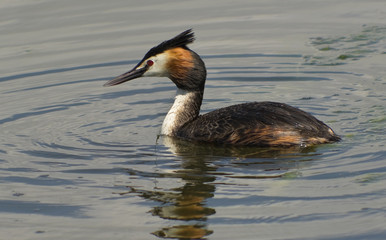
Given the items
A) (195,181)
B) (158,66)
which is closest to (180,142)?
(158,66)

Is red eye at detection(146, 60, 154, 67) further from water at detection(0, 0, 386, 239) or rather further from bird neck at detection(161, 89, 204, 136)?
water at detection(0, 0, 386, 239)

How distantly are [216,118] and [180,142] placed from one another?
1.52 ft

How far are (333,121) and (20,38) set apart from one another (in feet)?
18.4

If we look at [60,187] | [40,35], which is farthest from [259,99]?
[40,35]

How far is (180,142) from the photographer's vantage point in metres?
8.14

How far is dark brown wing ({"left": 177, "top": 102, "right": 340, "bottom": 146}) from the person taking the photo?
759cm

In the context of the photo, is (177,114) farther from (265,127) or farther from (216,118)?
(265,127)

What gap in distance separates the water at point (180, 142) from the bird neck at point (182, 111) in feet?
0.67

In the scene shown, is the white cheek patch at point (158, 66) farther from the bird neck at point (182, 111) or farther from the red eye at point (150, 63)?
the bird neck at point (182, 111)

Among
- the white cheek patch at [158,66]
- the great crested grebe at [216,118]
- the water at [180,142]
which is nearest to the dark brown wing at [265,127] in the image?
the great crested grebe at [216,118]

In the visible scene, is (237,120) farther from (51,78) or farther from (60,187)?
(51,78)

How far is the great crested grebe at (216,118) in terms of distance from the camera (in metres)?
7.62

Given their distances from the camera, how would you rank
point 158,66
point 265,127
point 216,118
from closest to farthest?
point 265,127 < point 216,118 < point 158,66

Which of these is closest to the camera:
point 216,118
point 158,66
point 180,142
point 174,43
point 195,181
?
point 195,181
